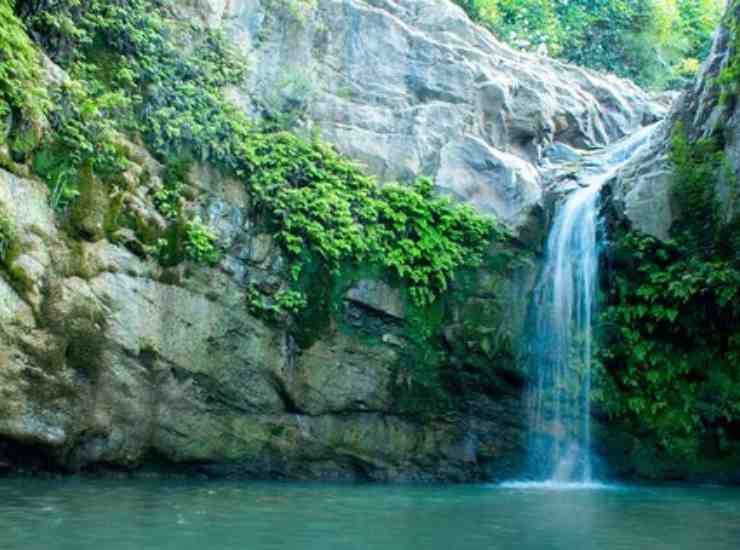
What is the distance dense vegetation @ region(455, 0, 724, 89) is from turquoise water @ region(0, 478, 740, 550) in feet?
56.3

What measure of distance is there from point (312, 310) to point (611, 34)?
17.5m

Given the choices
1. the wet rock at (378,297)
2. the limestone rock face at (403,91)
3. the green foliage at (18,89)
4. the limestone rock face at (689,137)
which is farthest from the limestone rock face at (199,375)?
the limestone rock face at (689,137)

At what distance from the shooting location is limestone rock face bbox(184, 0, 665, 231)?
13.0m

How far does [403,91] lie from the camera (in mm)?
13914

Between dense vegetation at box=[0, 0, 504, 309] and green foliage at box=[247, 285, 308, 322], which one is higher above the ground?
dense vegetation at box=[0, 0, 504, 309]

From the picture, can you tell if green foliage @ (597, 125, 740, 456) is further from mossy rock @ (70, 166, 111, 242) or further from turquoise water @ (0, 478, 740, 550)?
mossy rock @ (70, 166, 111, 242)

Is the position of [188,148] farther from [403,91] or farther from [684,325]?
[684,325]

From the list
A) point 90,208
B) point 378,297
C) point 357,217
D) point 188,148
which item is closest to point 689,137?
point 357,217

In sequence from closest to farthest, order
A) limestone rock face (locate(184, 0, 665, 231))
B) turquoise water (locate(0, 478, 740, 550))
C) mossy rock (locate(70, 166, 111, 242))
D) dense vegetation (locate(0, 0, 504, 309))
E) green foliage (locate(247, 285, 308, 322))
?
1. turquoise water (locate(0, 478, 740, 550))
2. mossy rock (locate(70, 166, 111, 242))
3. dense vegetation (locate(0, 0, 504, 309))
4. green foliage (locate(247, 285, 308, 322))
5. limestone rock face (locate(184, 0, 665, 231))

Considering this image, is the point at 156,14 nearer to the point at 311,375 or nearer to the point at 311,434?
the point at 311,375

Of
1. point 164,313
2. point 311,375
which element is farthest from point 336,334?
point 164,313

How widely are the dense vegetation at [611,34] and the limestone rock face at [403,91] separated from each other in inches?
366

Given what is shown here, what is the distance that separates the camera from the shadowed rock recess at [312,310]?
31.3 feet

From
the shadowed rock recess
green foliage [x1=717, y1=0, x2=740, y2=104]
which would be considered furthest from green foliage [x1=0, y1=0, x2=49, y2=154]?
green foliage [x1=717, y1=0, x2=740, y2=104]
